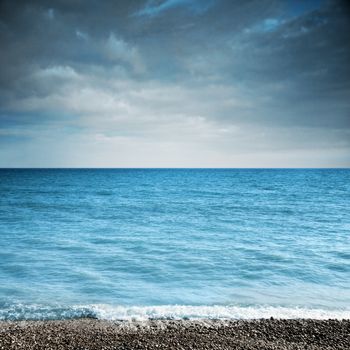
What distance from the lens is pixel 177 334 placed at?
7.24 m

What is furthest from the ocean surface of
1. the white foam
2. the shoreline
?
the shoreline

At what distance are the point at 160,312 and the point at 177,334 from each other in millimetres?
1627

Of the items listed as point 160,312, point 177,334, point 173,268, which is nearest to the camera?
point 177,334

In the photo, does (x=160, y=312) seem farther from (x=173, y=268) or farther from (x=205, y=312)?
(x=173, y=268)

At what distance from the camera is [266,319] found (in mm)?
8172

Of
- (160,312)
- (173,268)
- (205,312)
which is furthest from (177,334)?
(173,268)

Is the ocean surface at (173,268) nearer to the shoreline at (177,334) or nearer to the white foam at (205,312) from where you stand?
the white foam at (205,312)

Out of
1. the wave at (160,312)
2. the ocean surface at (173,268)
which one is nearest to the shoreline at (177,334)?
the wave at (160,312)

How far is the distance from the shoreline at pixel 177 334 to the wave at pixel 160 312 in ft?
1.02

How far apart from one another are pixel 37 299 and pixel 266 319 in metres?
7.14

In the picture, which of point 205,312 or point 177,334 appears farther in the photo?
point 205,312

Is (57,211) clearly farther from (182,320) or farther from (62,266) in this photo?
(182,320)

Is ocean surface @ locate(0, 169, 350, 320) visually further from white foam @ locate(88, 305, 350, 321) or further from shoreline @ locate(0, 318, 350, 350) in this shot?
shoreline @ locate(0, 318, 350, 350)

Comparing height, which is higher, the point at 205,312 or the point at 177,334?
the point at 177,334
